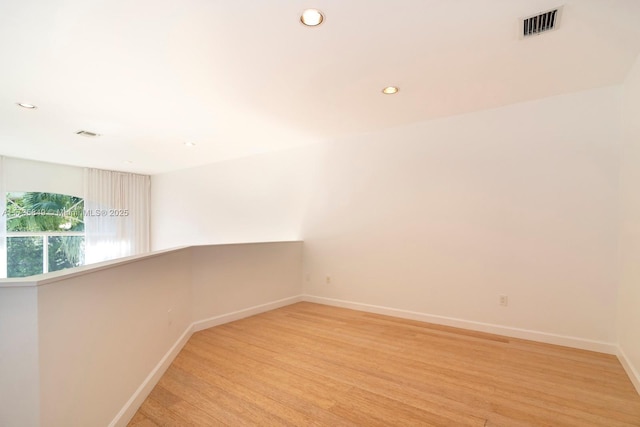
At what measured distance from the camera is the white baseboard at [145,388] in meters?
1.81

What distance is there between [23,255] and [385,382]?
7.17 meters

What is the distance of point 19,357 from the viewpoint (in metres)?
1.20

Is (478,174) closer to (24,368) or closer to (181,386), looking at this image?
(181,386)

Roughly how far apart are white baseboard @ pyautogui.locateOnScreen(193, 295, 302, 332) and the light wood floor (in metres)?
0.15

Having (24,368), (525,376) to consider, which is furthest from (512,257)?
(24,368)

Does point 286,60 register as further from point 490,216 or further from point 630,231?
point 630,231

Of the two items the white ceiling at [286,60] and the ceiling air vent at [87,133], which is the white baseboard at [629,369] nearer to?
the white ceiling at [286,60]

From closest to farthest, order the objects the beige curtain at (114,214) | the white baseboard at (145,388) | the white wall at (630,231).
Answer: the white baseboard at (145,388) → the white wall at (630,231) → the beige curtain at (114,214)

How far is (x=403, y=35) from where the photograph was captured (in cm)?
215

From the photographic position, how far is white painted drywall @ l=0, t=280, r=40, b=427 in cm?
117

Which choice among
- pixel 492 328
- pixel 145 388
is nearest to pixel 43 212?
pixel 145 388

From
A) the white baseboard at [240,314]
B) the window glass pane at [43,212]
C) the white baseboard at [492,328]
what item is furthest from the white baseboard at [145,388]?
the window glass pane at [43,212]

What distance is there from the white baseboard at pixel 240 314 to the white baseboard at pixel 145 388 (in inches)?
19.4

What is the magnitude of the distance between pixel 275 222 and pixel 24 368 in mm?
4255
